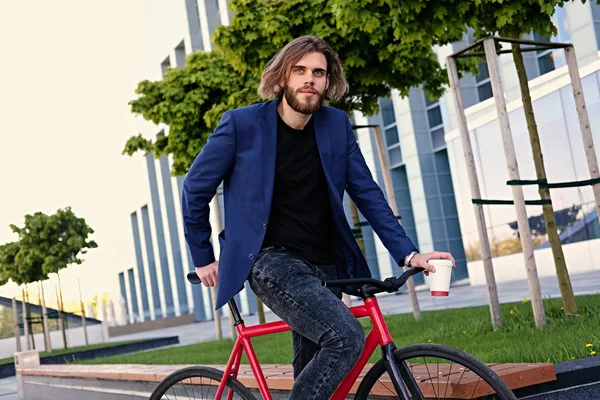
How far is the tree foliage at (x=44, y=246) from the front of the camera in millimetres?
26438

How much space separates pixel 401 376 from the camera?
2965mm

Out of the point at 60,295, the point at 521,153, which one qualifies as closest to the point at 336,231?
the point at 521,153

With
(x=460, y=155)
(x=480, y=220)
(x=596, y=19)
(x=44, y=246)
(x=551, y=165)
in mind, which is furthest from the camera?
(x=460, y=155)

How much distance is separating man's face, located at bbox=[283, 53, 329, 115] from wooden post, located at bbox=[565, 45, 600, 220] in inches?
190

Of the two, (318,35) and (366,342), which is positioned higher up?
(318,35)

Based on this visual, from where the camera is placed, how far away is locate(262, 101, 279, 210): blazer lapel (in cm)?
333

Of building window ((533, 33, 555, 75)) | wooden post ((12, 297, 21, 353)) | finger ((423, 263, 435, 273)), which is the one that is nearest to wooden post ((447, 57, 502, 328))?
finger ((423, 263, 435, 273))

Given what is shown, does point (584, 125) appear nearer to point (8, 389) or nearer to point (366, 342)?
point (366, 342)

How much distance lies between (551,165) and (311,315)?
2232 cm

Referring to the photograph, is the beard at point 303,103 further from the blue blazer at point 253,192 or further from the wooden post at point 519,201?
the wooden post at point 519,201

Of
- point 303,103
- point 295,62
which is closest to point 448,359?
point 303,103

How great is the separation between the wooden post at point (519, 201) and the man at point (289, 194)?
404 cm

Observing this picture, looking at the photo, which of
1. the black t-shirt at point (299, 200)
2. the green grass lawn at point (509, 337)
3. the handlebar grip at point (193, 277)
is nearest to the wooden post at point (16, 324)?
the green grass lawn at point (509, 337)

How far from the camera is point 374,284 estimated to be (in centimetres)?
311
